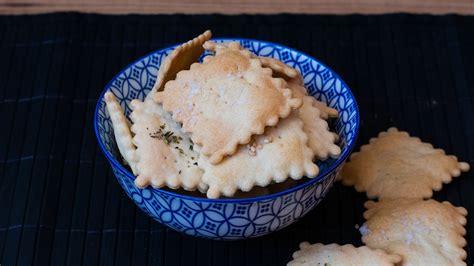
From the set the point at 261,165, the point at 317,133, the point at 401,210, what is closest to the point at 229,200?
the point at 261,165

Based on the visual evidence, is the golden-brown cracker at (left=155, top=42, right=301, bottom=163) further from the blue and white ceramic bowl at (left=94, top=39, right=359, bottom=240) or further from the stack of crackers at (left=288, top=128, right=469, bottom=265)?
the stack of crackers at (left=288, top=128, right=469, bottom=265)

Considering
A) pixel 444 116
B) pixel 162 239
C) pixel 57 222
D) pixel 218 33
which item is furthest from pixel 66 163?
pixel 444 116

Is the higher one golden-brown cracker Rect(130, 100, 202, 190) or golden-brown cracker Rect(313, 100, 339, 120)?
golden-brown cracker Rect(313, 100, 339, 120)

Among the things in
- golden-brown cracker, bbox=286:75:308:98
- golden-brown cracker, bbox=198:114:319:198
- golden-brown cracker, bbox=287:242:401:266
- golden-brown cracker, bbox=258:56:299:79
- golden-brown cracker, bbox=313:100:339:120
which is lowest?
golden-brown cracker, bbox=287:242:401:266

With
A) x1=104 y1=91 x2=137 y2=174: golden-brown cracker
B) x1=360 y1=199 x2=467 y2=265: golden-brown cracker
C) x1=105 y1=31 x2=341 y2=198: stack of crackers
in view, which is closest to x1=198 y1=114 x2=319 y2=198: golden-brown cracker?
x1=105 y1=31 x2=341 y2=198: stack of crackers

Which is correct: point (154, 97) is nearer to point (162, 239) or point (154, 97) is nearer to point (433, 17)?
point (162, 239)

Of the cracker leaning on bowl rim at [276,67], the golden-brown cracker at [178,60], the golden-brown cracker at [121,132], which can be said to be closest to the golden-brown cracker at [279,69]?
the cracker leaning on bowl rim at [276,67]

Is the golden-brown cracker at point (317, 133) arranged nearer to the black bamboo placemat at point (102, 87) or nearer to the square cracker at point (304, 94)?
the square cracker at point (304, 94)
